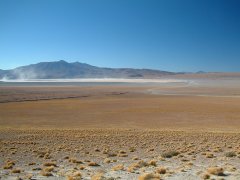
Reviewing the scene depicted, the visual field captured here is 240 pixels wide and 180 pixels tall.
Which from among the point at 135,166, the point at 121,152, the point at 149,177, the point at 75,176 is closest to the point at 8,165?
the point at 75,176

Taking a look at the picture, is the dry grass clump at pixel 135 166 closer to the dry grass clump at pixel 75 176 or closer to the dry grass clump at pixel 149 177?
the dry grass clump at pixel 149 177

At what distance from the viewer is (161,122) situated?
31.7m

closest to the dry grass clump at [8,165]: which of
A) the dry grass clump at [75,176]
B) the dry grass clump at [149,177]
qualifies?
the dry grass clump at [75,176]

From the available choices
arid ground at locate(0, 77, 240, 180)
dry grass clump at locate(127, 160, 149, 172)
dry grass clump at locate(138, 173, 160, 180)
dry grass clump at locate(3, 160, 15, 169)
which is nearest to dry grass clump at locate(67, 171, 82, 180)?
arid ground at locate(0, 77, 240, 180)

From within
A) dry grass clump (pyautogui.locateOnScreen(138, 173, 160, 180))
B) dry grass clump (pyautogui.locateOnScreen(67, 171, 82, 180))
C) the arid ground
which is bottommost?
the arid ground

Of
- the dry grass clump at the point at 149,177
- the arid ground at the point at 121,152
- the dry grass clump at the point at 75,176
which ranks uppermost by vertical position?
the dry grass clump at the point at 149,177

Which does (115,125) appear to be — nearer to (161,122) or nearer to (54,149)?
A: (161,122)

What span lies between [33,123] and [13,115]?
24.5 feet

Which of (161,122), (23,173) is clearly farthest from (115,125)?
(23,173)

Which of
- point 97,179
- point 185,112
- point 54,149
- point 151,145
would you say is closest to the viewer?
point 97,179

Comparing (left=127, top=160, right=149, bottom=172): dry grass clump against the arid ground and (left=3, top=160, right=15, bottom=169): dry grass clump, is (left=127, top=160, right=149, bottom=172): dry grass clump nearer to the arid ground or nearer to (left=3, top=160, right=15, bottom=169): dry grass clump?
the arid ground

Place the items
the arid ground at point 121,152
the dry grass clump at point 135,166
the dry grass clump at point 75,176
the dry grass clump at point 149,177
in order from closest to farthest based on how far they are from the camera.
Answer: the dry grass clump at point 149,177 < the dry grass clump at point 75,176 < the arid ground at point 121,152 < the dry grass clump at point 135,166

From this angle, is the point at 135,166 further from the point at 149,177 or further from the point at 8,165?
the point at 8,165

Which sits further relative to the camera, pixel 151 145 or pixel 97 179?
pixel 151 145
